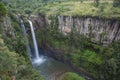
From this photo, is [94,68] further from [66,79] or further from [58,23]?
[58,23]

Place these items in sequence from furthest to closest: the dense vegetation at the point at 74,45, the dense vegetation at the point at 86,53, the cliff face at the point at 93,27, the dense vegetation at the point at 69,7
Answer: the dense vegetation at the point at 69,7
the cliff face at the point at 93,27
the dense vegetation at the point at 86,53
the dense vegetation at the point at 74,45

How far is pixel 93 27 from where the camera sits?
29.4 meters

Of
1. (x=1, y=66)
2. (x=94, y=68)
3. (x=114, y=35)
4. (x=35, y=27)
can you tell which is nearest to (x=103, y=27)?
(x=114, y=35)

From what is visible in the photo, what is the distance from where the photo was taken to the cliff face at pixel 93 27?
1088 inches

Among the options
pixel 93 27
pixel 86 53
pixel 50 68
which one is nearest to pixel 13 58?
pixel 50 68

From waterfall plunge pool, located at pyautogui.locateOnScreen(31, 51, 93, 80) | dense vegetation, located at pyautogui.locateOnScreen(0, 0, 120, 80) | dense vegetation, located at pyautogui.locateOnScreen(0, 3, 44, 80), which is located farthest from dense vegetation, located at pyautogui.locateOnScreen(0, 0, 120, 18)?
waterfall plunge pool, located at pyautogui.locateOnScreen(31, 51, 93, 80)

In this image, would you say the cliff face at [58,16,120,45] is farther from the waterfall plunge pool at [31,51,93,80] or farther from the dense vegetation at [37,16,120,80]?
the waterfall plunge pool at [31,51,93,80]

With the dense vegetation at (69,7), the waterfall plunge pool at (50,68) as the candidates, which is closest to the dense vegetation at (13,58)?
the waterfall plunge pool at (50,68)

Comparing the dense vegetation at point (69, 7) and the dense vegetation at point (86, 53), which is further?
the dense vegetation at point (69, 7)

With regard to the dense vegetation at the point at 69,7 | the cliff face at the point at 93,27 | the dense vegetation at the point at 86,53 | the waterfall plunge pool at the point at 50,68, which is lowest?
the waterfall plunge pool at the point at 50,68

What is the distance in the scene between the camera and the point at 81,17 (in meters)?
30.4

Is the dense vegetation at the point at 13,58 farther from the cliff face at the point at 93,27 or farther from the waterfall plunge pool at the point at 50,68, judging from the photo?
the cliff face at the point at 93,27

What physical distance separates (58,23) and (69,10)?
3.57 m

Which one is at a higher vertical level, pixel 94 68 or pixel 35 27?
pixel 35 27
